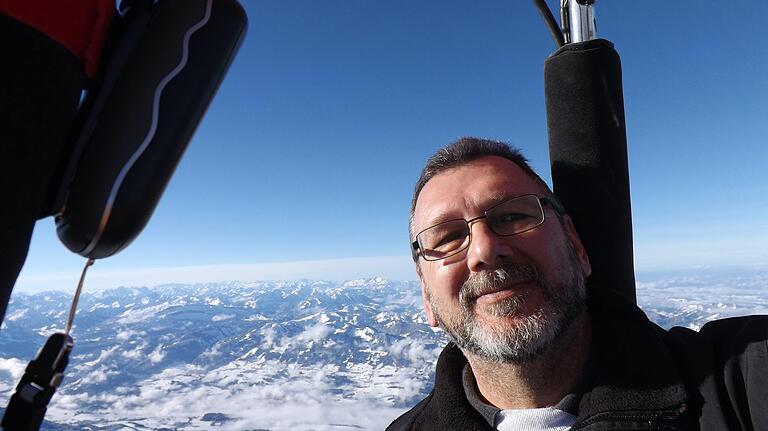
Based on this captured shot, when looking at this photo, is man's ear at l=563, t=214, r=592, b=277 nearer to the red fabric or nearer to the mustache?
the mustache

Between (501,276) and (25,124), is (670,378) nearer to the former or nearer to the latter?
(501,276)

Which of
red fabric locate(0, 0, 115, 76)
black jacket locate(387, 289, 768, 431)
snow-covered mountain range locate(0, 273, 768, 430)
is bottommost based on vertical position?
snow-covered mountain range locate(0, 273, 768, 430)

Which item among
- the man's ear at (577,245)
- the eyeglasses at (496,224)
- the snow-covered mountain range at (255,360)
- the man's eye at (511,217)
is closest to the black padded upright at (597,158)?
the man's ear at (577,245)

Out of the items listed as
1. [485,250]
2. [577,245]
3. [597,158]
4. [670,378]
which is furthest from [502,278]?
[597,158]

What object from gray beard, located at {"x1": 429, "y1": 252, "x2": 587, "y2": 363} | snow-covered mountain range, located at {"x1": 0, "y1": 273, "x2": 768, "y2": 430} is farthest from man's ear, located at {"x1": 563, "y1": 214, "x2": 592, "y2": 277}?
snow-covered mountain range, located at {"x1": 0, "y1": 273, "x2": 768, "y2": 430}

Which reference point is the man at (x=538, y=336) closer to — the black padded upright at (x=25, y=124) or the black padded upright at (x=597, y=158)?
the black padded upright at (x=597, y=158)

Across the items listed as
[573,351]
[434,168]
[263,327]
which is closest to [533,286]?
[573,351]
